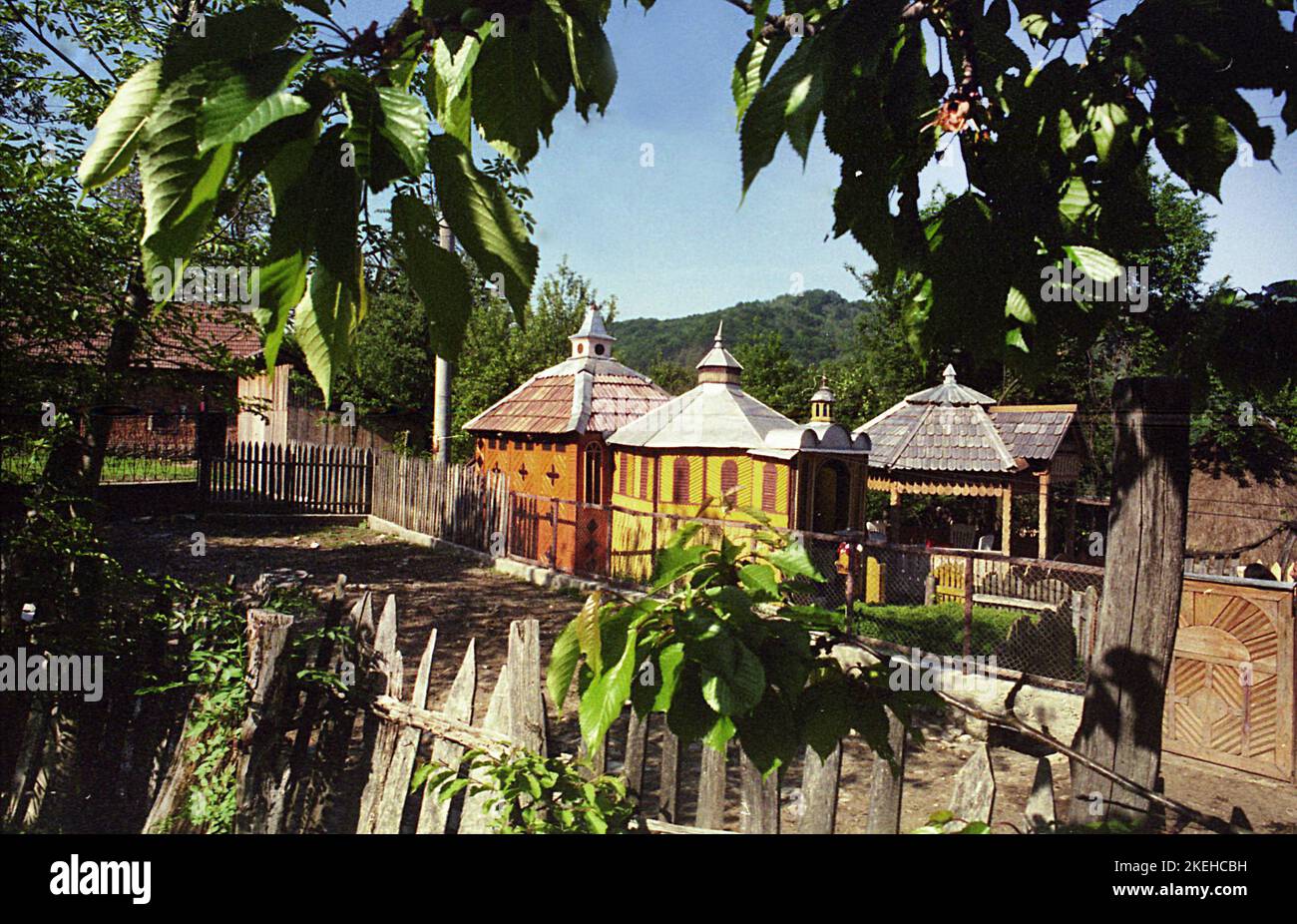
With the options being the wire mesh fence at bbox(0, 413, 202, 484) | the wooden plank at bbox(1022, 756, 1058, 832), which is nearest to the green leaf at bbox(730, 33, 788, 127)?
the wooden plank at bbox(1022, 756, 1058, 832)

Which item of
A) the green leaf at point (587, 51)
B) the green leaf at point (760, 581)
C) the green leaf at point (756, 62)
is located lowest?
the green leaf at point (760, 581)

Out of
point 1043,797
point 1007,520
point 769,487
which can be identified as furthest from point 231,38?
point 1007,520

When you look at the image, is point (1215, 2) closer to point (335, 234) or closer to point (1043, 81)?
point (1043, 81)

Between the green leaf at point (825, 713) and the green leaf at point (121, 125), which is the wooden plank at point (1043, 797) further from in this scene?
the green leaf at point (121, 125)

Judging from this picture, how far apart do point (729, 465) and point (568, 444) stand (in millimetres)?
2816

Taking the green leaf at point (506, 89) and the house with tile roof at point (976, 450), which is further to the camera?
the house with tile roof at point (976, 450)

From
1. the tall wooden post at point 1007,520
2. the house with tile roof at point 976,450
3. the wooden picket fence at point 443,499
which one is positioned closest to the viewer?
the tall wooden post at point 1007,520

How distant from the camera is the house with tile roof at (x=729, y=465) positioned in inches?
391

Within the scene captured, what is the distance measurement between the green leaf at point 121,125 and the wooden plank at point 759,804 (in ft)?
6.60

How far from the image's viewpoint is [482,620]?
9.01 meters

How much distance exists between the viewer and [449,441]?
51.9 ft

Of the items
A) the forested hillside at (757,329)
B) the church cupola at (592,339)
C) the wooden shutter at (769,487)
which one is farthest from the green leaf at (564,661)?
the forested hillside at (757,329)

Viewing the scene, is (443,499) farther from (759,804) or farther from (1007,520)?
(759,804)

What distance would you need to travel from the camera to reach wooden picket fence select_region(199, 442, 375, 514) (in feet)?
53.5
